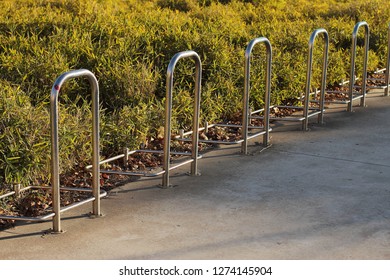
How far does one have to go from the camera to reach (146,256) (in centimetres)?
448

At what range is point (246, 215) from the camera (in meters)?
5.19

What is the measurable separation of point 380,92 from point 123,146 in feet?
15.0

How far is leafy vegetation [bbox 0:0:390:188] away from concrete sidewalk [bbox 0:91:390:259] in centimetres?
64

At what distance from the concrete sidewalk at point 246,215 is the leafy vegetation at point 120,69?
0.64 metres

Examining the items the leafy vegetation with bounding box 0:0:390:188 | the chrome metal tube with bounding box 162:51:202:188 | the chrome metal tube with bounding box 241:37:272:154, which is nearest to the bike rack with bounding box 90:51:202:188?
the chrome metal tube with bounding box 162:51:202:188

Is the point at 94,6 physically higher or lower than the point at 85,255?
higher

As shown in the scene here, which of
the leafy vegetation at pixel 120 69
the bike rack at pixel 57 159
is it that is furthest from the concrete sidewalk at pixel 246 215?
the leafy vegetation at pixel 120 69

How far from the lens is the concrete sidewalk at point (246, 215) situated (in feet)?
15.0

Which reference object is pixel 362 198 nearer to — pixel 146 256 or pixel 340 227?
pixel 340 227

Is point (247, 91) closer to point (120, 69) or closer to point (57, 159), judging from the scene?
point (120, 69)

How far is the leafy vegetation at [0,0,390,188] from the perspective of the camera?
5.87 m

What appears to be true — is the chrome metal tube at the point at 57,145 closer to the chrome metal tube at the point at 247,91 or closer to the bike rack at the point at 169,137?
the bike rack at the point at 169,137

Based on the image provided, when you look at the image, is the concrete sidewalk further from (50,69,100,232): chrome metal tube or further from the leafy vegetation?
the leafy vegetation
